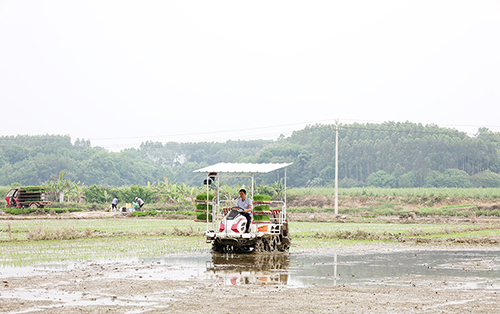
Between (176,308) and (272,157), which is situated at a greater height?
(272,157)

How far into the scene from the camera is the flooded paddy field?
11148 millimetres

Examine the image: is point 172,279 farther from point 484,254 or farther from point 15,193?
point 15,193

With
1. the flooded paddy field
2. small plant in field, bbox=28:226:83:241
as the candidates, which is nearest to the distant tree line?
small plant in field, bbox=28:226:83:241

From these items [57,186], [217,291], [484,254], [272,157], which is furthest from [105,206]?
[272,157]

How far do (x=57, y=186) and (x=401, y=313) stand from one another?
63089 mm

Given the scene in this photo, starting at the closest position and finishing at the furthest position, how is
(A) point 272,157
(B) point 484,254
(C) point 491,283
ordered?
→ (C) point 491,283 < (B) point 484,254 < (A) point 272,157

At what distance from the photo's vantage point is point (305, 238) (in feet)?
96.3

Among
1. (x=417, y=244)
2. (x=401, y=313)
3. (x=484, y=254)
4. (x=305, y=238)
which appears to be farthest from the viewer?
(x=305, y=238)

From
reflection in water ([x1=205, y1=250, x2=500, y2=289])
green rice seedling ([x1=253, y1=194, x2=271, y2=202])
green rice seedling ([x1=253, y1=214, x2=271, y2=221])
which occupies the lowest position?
reflection in water ([x1=205, y1=250, x2=500, y2=289])

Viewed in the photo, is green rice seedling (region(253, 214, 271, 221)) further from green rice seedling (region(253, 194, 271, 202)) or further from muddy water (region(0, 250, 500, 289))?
muddy water (region(0, 250, 500, 289))

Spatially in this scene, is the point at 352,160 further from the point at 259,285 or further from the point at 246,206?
the point at 259,285

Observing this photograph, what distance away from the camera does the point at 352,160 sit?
125938 millimetres

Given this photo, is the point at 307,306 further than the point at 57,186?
No

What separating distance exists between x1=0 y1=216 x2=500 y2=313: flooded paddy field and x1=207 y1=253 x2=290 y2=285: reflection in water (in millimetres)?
29
